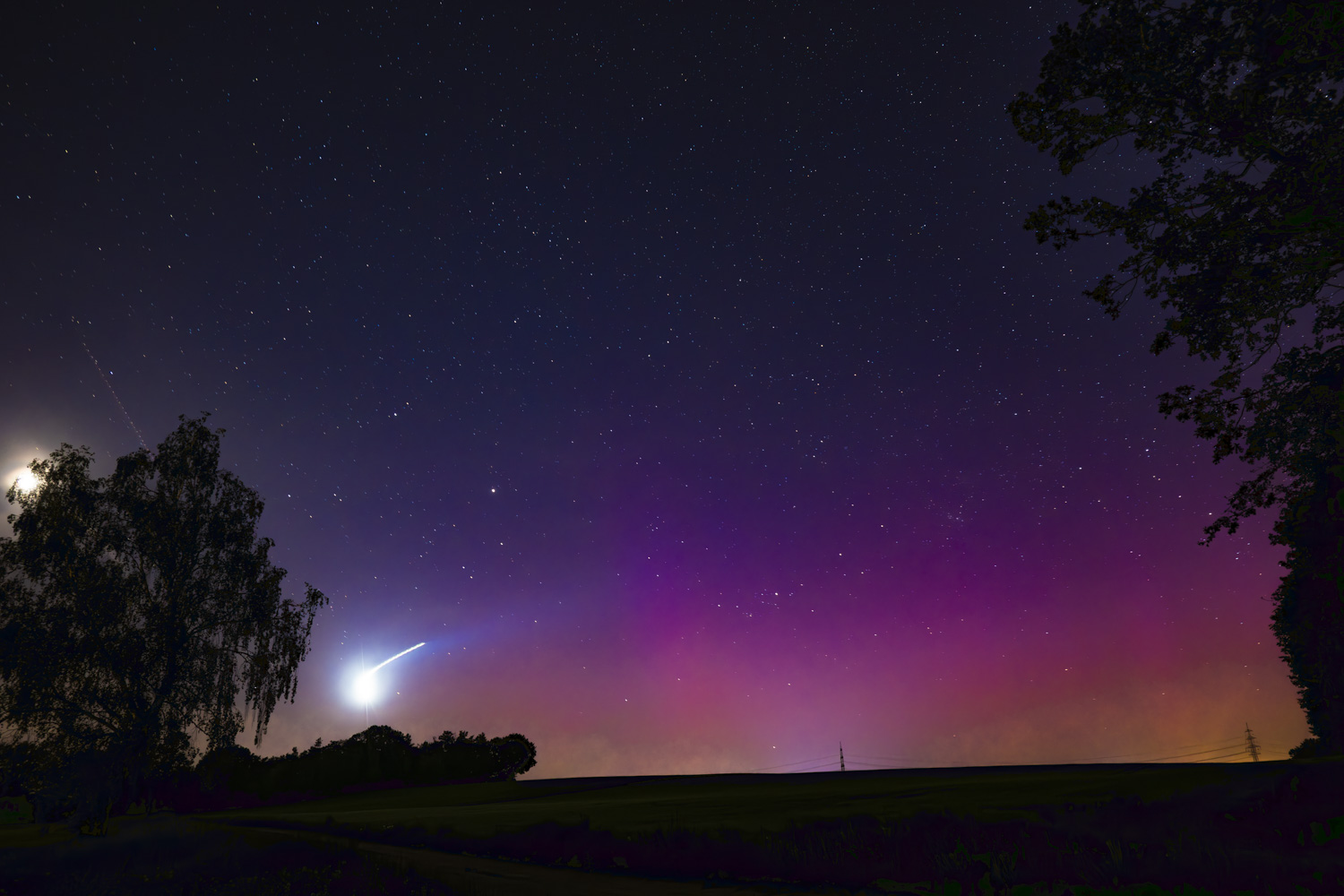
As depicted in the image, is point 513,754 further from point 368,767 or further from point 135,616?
point 135,616

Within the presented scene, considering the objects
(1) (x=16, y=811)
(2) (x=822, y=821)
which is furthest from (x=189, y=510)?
(2) (x=822, y=821)

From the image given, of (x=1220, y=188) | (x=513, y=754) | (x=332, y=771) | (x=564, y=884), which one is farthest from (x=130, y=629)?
(x=513, y=754)

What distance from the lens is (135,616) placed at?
2702cm

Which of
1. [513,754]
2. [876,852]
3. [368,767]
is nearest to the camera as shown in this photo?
[876,852]

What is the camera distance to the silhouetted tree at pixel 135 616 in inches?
986

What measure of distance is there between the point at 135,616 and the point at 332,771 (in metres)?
44.3

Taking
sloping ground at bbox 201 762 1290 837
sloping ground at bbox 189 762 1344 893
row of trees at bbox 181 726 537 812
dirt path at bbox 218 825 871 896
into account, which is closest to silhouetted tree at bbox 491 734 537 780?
row of trees at bbox 181 726 537 812

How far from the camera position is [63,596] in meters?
26.1

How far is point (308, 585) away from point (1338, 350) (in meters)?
34.9

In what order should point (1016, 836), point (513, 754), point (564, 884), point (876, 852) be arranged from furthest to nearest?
1. point (513, 754)
2. point (564, 884)
3. point (876, 852)
4. point (1016, 836)

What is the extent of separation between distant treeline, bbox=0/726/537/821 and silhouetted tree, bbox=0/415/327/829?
2162 millimetres

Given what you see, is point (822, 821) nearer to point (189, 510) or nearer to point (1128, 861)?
point (1128, 861)

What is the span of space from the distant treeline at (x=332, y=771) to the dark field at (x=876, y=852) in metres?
12.8

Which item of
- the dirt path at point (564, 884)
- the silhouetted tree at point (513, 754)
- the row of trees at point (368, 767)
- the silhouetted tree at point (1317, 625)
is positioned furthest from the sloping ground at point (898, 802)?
the silhouetted tree at point (513, 754)
